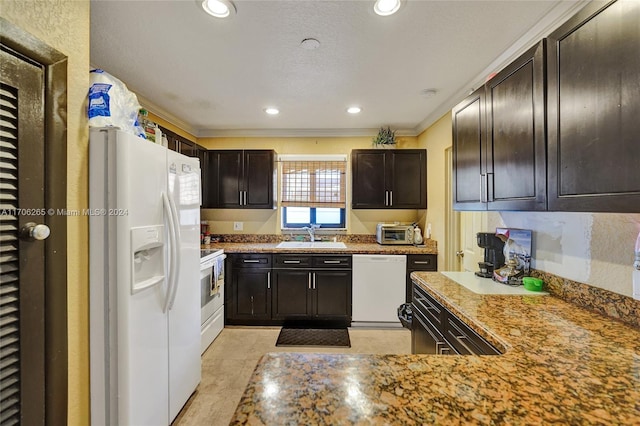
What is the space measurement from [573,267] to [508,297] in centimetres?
37

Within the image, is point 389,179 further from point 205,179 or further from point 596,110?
point 596,110

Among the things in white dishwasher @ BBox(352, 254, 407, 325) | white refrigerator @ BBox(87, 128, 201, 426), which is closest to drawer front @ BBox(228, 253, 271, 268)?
white dishwasher @ BBox(352, 254, 407, 325)

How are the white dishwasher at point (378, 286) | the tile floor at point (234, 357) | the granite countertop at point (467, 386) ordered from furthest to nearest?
the white dishwasher at point (378, 286)
the tile floor at point (234, 357)
the granite countertop at point (467, 386)

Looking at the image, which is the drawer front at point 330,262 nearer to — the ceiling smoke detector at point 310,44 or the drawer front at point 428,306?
the drawer front at point 428,306

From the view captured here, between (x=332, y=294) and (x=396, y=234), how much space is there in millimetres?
1146

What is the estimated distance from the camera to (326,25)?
5.40 feet

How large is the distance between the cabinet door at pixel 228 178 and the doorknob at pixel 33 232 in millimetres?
2634

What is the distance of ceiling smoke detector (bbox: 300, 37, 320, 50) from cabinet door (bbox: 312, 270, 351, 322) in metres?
2.34

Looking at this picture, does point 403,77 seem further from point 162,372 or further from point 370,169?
point 162,372

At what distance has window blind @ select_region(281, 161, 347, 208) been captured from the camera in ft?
12.9

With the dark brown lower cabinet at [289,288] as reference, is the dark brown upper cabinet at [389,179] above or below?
above

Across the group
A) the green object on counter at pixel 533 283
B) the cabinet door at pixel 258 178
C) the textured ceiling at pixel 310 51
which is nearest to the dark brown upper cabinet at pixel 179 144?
the textured ceiling at pixel 310 51

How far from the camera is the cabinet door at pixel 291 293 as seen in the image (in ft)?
10.8

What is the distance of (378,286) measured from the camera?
326cm
